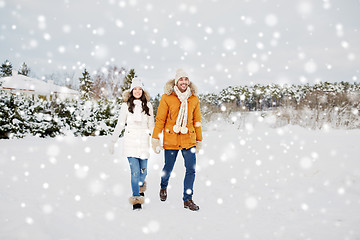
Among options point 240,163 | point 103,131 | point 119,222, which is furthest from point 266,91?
point 119,222

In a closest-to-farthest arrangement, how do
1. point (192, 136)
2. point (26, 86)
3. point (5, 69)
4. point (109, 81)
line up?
point (192, 136)
point (26, 86)
point (109, 81)
point (5, 69)

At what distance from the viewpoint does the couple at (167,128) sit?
3.76 metres

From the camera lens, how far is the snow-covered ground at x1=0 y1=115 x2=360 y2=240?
9.75ft

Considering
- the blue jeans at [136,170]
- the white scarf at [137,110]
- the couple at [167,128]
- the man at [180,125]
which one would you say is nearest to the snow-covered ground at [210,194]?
the blue jeans at [136,170]

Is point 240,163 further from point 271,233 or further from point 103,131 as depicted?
point 103,131

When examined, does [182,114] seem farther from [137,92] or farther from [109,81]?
[109,81]

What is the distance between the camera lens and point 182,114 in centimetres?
376

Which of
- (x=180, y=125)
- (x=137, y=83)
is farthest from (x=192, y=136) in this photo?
(x=137, y=83)

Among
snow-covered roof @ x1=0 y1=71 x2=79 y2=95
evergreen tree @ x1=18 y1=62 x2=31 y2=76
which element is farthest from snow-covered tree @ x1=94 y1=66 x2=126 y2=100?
evergreen tree @ x1=18 y1=62 x2=31 y2=76

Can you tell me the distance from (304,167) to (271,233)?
8.93 feet

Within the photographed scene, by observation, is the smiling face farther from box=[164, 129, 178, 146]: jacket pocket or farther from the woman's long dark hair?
box=[164, 129, 178, 146]: jacket pocket

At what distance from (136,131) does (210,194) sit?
191cm

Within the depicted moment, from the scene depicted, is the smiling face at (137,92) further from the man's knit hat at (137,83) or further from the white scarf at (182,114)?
the white scarf at (182,114)

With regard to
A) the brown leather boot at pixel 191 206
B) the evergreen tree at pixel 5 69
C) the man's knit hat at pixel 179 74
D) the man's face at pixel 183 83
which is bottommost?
the brown leather boot at pixel 191 206
